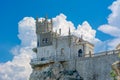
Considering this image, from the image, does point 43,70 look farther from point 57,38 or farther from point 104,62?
point 104,62

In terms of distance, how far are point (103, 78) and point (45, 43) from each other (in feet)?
56.0

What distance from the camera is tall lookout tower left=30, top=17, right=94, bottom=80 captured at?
Result: 251 ft

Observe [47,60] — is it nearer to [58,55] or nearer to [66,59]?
Result: [58,55]

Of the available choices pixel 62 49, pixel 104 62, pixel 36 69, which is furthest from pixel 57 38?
pixel 104 62

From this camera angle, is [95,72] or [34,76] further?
[34,76]

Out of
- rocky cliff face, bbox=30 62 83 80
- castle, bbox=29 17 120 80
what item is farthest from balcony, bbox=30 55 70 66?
rocky cliff face, bbox=30 62 83 80

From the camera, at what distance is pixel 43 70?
79312 mm

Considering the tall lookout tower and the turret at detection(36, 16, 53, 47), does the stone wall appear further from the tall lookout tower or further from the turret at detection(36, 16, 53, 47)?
the turret at detection(36, 16, 53, 47)

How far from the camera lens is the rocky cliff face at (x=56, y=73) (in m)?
74.9

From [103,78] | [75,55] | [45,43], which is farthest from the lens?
[45,43]

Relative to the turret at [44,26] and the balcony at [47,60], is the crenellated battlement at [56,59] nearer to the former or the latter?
the balcony at [47,60]

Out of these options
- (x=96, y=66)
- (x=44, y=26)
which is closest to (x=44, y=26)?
(x=44, y=26)

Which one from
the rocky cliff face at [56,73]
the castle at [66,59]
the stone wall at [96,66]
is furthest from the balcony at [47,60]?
the stone wall at [96,66]

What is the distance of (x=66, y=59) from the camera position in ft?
255
